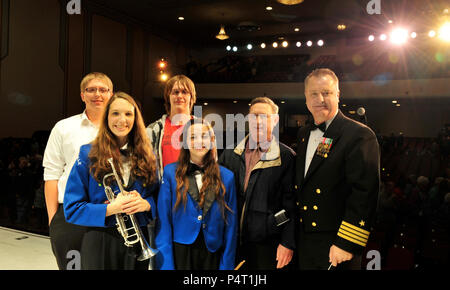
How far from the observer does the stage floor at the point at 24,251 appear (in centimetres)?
368

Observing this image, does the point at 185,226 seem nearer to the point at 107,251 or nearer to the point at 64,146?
the point at 107,251

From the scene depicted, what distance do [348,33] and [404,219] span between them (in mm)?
13322

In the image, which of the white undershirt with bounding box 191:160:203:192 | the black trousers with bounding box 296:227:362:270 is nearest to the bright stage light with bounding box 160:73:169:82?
the white undershirt with bounding box 191:160:203:192

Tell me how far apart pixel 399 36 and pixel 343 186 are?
45.4 feet

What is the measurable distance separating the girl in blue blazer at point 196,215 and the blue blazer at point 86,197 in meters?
0.18

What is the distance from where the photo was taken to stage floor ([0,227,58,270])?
3.68 m

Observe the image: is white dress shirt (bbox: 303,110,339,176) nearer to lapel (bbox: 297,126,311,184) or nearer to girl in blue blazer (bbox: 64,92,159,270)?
lapel (bbox: 297,126,311,184)

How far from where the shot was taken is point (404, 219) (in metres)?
5.29

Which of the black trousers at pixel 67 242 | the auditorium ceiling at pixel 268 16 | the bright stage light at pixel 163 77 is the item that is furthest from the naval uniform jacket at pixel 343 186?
the bright stage light at pixel 163 77

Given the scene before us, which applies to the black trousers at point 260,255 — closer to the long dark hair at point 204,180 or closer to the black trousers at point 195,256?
the black trousers at point 195,256

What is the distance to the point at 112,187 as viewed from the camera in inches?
83.8

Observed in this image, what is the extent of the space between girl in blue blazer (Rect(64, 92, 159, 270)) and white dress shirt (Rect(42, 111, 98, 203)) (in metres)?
0.35

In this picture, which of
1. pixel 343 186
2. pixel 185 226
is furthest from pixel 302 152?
pixel 185 226

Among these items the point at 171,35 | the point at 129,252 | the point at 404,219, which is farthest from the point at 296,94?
the point at 129,252
